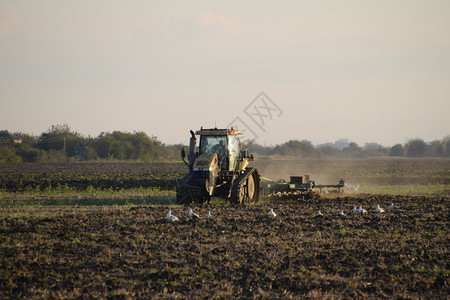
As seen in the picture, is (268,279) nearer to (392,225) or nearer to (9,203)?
(392,225)

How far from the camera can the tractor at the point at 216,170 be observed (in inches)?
699

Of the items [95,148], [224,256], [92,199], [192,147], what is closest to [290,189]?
[192,147]

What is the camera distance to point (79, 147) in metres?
83.8

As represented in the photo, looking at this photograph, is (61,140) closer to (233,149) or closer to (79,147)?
(79,147)

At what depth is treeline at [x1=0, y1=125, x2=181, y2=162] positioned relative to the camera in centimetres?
7544

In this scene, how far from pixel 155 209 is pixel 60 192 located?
9929 mm

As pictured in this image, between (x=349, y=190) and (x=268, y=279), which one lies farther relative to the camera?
(x=349, y=190)

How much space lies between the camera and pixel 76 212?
17188mm

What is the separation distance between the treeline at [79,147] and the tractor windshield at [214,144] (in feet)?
194

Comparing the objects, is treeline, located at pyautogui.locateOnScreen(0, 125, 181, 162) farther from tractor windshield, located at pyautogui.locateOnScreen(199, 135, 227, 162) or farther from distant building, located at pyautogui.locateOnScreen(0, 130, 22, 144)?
tractor windshield, located at pyautogui.locateOnScreen(199, 135, 227, 162)

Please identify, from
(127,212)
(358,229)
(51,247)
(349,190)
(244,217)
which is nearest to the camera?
(51,247)

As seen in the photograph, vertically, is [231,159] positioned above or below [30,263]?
above

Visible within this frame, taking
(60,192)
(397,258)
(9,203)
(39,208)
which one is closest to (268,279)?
(397,258)

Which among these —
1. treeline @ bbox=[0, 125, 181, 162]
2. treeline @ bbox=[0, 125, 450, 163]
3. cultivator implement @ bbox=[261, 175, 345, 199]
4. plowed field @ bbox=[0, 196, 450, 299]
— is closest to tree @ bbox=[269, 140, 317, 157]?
treeline @ bbox=[0, 125, 450, 163]
